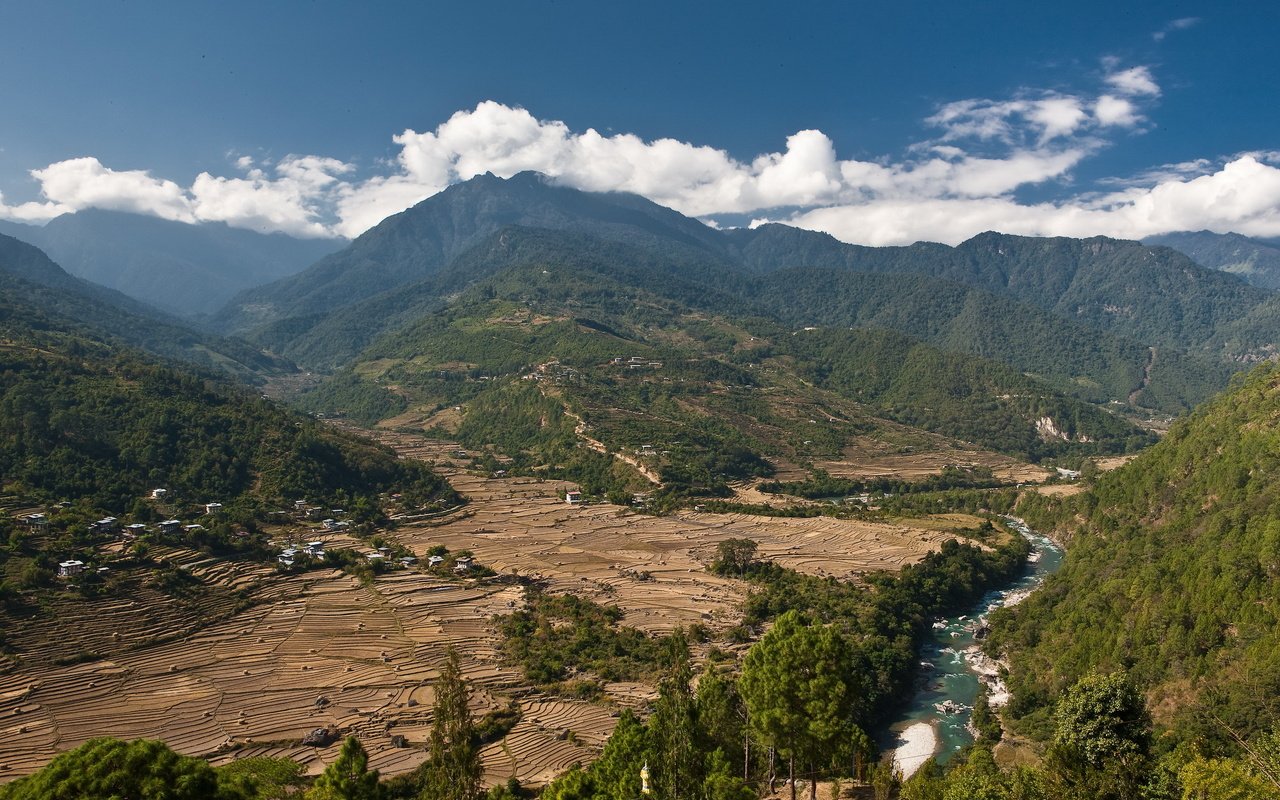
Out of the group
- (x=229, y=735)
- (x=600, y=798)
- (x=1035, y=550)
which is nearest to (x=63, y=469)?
(x=229, y=735)

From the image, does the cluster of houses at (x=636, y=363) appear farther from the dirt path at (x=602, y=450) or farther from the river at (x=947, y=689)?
the river at (x=947, y=689)

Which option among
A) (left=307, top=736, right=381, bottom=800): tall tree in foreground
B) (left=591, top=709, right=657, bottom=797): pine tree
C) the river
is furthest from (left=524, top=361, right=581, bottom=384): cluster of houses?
(left=307, top=736, right=381, bottom=800): tall tree in foreground

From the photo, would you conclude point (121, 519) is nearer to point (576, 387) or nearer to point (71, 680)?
point (71, 680)

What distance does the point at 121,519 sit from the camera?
72.4 metres

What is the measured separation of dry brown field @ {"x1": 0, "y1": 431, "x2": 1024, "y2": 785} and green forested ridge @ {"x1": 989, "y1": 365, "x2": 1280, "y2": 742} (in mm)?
21795

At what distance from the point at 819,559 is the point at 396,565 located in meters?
49.1

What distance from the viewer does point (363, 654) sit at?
57.5 meters

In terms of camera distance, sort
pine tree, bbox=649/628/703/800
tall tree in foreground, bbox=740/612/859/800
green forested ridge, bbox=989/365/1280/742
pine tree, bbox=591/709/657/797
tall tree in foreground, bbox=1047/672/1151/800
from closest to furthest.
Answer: pine tree, bbox=649/628/703/800
tall tree in foreground, bbox=1047/672/1151/800
tall tree in foreground, bbox=740/612/859/800
pine tree, bbox=591/709/657/797
green forested ridge, bbox=989/365/1280/742

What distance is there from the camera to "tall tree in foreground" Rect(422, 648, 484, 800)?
21.8 m

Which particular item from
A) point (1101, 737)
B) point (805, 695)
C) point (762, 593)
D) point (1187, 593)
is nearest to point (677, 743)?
point (805, 695)

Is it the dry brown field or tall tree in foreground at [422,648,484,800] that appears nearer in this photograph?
tall tree in foreground at [422,648,484,800]

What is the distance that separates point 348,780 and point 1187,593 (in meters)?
56.4

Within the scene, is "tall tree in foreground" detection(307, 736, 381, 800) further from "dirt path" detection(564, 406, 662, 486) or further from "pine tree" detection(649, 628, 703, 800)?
"dirt path" detection(564, 406, 662, 486)

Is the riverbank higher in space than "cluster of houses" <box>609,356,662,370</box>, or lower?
lower
